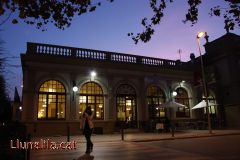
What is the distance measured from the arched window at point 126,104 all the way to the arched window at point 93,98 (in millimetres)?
1948

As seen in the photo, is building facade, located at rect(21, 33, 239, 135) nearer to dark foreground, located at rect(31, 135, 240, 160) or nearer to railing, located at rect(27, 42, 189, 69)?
railing, located at rect(27, 42, 189, 69)

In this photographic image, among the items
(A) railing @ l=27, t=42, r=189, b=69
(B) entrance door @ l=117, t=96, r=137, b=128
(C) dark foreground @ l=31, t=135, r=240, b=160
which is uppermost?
(A) railing @ l=27, t=42, r=189, b=69

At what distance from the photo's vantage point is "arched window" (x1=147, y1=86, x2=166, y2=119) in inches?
1086

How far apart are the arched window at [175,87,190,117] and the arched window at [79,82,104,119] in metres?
9.16

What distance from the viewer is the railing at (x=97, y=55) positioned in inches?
918

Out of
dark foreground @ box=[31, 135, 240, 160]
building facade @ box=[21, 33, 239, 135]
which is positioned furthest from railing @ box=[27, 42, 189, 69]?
dark foreground @ box=[31, 135, 240, 160]

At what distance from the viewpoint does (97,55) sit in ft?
84.9

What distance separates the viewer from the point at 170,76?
2916 cm

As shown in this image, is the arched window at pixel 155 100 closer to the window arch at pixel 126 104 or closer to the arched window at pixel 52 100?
the window arch at pixel 126 104

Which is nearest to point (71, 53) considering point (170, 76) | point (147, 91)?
point (147, 91)

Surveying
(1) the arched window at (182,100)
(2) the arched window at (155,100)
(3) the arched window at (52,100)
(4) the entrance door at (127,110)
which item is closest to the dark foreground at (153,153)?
(3) the arched window at (52,100)

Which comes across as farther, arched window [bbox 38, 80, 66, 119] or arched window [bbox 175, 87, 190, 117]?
arched window [bbox 175, 87, 190, 117]

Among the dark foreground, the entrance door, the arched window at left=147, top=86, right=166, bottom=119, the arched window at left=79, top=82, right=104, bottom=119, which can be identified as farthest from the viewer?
the arched window at left=147, top=86, right=166, bottom=119

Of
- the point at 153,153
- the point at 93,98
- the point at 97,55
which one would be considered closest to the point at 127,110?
the point at 93,98
